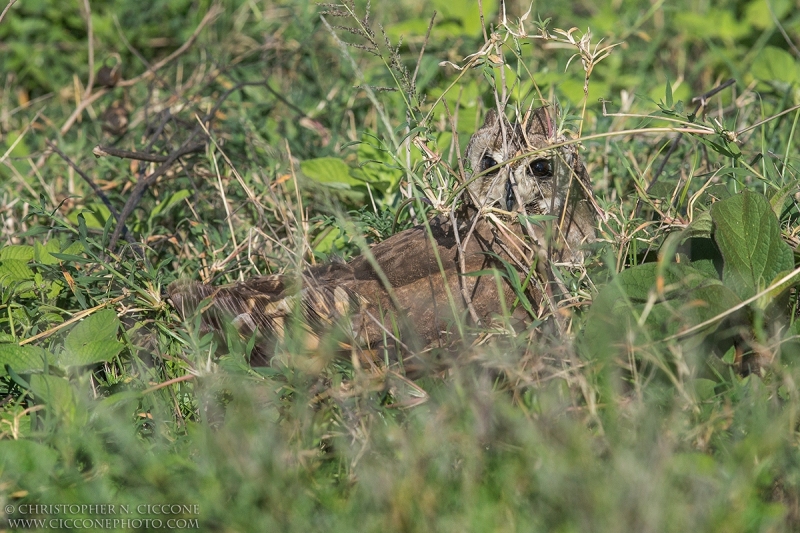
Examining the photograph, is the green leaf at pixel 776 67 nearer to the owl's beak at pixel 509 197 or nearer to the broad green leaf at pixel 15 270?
the owl's beak at pixel 509 197

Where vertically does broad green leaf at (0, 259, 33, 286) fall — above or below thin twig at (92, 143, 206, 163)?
below

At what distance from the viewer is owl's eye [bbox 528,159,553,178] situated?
3609mm

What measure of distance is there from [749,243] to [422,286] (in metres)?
1.14

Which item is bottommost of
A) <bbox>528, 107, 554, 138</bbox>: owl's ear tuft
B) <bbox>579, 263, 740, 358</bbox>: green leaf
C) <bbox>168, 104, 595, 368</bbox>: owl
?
<bbox>168, 104, 595, 368</bbox>: owl

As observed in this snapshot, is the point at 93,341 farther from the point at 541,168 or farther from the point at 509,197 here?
the point at 541,168

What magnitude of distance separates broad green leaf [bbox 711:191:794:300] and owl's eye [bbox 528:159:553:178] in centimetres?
89

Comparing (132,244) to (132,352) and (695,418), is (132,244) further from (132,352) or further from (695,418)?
(695,418)

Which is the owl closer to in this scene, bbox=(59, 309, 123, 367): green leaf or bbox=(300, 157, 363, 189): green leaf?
bbox=(59, 309, 123, 367): green leaf

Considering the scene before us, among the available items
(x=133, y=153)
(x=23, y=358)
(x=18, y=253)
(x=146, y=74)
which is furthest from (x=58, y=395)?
(x=146, y=74)

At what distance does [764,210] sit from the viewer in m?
2.79

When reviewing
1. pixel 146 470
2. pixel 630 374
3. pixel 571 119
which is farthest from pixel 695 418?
pixel 146 470

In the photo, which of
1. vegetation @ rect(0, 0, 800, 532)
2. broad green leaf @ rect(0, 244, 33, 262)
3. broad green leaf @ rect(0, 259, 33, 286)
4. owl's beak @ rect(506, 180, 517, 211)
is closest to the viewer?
vegetation @ rect(0, 0, 800, 532)

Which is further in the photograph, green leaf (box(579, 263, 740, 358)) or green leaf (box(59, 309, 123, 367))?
green leaf (box(59, 309, 123, 367))

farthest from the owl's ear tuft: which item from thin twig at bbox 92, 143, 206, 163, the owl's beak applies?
thin twig at bbox 92, 143, 206, 163
